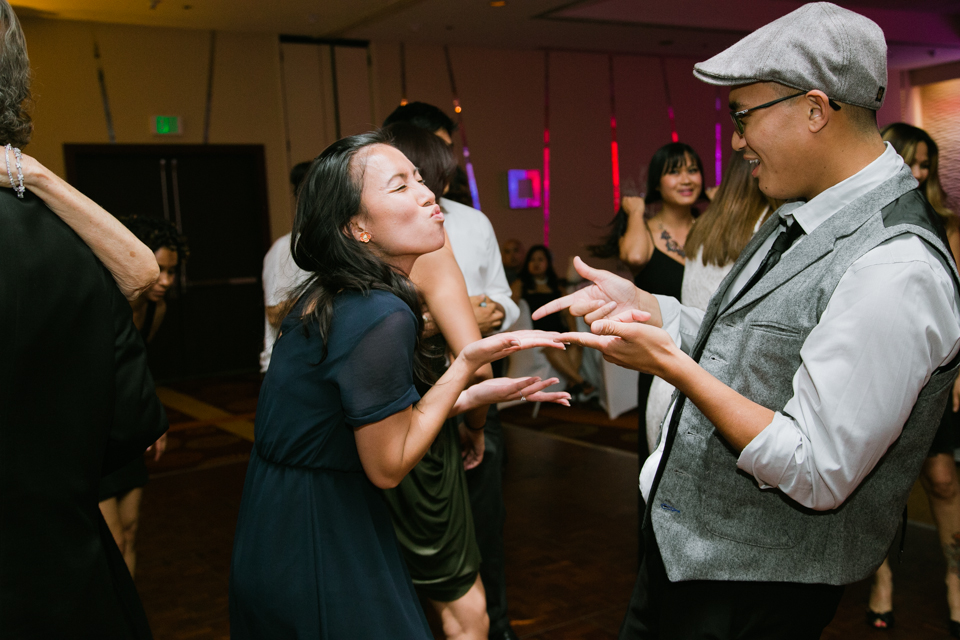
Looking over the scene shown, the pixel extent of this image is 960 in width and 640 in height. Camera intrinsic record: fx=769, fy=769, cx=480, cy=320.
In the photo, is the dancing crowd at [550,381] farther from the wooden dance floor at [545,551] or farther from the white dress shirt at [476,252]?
the wooden dance floor at [545,551]

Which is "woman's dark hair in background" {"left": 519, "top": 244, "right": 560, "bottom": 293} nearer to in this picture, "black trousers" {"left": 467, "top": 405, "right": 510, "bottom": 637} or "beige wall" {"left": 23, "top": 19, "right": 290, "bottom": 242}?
"beige wall" {"left": 23, "top": 19, "right": 290, "bottom": 242}

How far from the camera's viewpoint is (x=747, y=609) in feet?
4.26

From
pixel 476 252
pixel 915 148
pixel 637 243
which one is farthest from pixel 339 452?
pixel 915 148

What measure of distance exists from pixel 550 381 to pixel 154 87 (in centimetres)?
749

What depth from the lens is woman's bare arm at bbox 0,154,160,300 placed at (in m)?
1.20

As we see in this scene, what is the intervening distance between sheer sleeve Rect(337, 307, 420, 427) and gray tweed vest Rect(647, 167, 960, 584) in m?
0.51

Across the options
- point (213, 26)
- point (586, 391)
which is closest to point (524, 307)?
point (586, 391)

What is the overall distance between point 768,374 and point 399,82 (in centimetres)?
827

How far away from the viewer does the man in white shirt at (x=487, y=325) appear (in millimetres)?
2396

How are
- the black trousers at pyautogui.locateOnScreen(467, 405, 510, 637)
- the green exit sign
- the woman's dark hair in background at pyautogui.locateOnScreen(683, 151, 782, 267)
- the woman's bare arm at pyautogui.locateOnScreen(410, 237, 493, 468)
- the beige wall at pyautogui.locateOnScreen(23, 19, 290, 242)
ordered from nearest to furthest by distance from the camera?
1. the woman's bare arm at pyautogui.locateOnScreen(410, 237, 493, 468)
2. the woman's dark hair in background at pyautogui.locateOnScreen(683, 151, 782, 267)
3. the black trousers at pyautogui.locateOnScreen(467, 405, 510, 637)
4. the beige wall at pyautogui.locateOnScreen(23, 19, 290, 242)
5. the green exit sign

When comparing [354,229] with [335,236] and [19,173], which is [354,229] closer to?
[335,236]

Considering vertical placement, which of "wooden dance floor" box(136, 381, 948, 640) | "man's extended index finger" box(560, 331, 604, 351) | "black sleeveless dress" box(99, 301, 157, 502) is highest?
"man's extended index finger" box(560, 331, 604, 351)

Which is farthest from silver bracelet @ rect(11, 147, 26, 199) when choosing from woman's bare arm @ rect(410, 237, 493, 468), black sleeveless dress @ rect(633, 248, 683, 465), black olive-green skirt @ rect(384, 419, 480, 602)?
black sleeveless dress @ rect(633, 248, 683, 465)

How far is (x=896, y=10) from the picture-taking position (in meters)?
9.14
